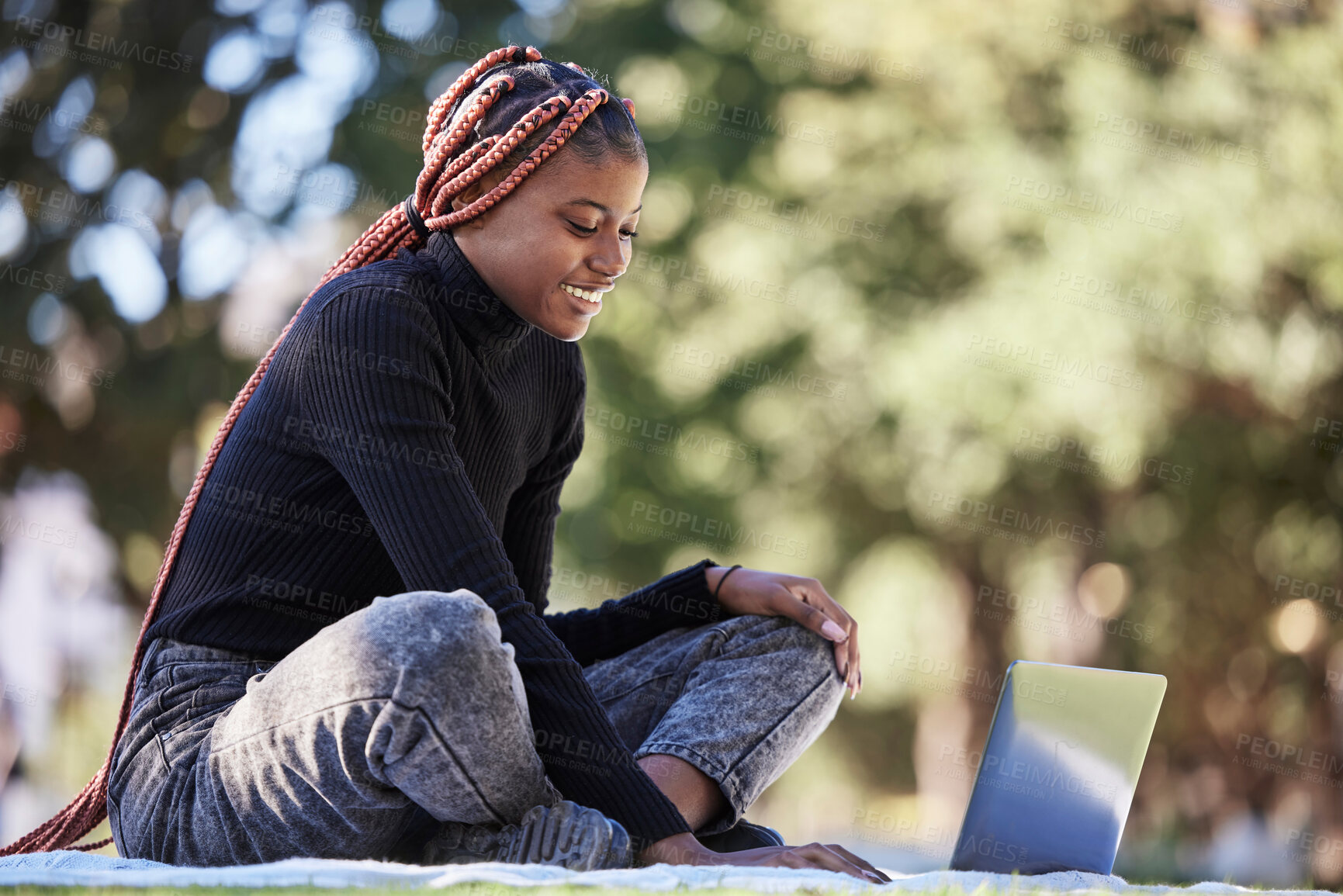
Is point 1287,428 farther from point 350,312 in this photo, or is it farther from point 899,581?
point 350,312

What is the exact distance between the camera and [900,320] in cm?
769

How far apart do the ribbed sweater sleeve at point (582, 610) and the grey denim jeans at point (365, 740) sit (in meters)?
0.27

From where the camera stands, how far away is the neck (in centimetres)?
200

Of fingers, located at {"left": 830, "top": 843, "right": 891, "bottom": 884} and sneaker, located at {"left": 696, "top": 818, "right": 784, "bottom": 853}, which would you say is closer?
fingers, located at {"left": 830, "top": 843, "right": 891, "bottom": 884}

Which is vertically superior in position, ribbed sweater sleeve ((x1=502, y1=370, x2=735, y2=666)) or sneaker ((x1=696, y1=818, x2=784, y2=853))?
ribbed sweater sleeve ((x1=502, y1=370, x2=735, y2=666))

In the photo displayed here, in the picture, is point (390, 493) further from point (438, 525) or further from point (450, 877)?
point (450, 877)

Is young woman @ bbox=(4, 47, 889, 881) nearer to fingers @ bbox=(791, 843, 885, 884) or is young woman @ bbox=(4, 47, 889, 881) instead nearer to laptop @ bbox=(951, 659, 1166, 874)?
fingers @ bbox=(791, 843, 885, 884)

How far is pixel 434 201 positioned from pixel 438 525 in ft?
2.28

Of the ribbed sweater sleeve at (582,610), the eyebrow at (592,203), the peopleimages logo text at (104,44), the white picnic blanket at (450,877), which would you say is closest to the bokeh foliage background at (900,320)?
the peopleimages logo text at (104,44)

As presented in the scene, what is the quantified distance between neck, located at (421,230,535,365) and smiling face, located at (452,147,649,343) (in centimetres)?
2

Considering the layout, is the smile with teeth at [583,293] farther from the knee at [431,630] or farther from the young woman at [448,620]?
the knee at [431,630]

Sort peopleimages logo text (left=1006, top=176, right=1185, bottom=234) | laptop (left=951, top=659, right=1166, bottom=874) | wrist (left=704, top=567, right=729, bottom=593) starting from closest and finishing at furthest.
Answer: laptop (left=951, top=659, right=1166, bottom=874) → wrist (left=704, top=567, right=729, bottom=593) → peopleimages logo text (left=1006, top=176, right=1185, bottom=234)

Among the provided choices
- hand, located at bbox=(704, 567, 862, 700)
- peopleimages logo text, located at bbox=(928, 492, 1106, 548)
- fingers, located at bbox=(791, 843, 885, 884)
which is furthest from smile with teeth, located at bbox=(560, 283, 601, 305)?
peopleimages logo text, located at bbox=(928, 492, 1106, 548)

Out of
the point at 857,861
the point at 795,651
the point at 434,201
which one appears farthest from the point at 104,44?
the point at 857,861
